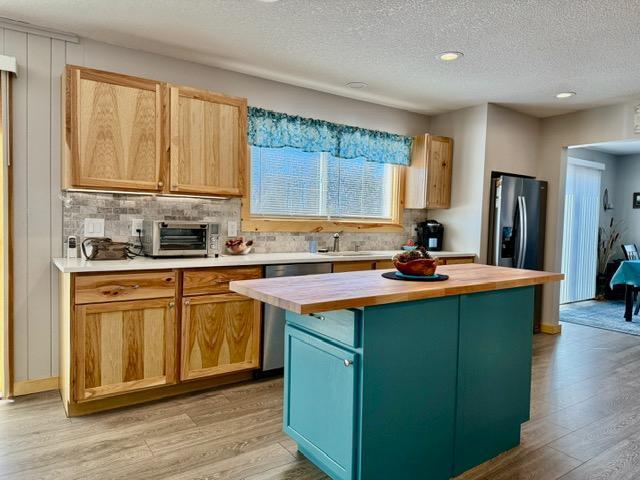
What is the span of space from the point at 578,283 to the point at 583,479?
548 centimetres

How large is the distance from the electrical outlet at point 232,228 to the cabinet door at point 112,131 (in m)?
0.78

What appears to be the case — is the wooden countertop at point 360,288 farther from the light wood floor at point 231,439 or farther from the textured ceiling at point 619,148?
the textured ceiling at point 619,148

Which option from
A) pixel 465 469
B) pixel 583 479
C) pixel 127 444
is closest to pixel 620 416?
pixel 583 479

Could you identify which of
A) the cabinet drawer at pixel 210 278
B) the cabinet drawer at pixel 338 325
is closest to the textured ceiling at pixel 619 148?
the cabinet drawer at pixel 210 278

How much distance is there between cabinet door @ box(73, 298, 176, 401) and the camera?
2613 millimetres

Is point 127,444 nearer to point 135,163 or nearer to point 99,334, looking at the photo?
point 99,334

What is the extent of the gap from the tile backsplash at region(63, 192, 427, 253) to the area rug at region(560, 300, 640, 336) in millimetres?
3355

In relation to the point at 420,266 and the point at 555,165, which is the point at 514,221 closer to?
the point at 555,165

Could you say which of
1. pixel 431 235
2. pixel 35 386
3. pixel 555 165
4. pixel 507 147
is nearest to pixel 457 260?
pixel 431 235

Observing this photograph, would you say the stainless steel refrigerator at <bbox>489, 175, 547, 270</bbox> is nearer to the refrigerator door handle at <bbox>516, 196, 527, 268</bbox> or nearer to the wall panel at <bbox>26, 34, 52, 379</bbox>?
the refrigerator door handle at <bbox>516, 196, 527, 268</bbox>

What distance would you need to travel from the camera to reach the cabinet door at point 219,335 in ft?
9.75

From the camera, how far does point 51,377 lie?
306 centimetres

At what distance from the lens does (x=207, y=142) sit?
10.6ft

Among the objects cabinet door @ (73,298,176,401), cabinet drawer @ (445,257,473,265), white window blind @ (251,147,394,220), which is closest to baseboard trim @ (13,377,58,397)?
cabinet door @ (73,298,176,401)
